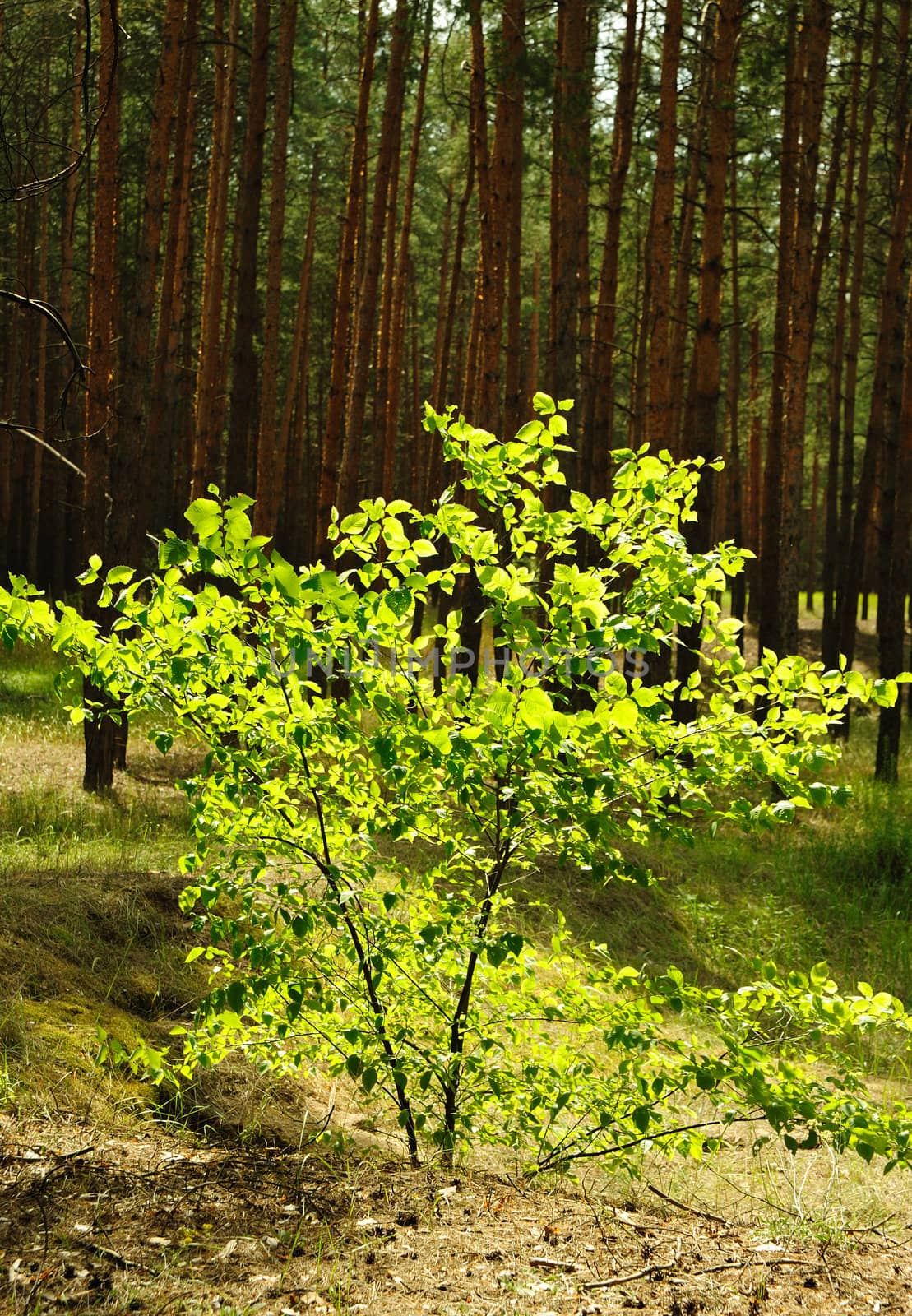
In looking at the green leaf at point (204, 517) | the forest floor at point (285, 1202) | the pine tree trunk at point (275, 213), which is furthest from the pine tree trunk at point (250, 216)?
the green leaf at point (204, 517)

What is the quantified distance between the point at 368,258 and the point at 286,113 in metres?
1.75

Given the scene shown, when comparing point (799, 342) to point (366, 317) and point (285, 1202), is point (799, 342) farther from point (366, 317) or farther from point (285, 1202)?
point (285, 1202)

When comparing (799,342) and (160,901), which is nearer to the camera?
(160,901)

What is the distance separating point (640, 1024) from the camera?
3.45 m

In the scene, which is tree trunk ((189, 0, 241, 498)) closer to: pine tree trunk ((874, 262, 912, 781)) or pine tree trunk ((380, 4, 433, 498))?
pine tree trunk ((380, 4, 433, 498))

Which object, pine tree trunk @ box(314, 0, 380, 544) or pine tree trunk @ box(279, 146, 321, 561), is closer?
pine tree trunk @ box(314, 0, 380, 544)

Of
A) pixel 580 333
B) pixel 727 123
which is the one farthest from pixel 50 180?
pixel 580 333

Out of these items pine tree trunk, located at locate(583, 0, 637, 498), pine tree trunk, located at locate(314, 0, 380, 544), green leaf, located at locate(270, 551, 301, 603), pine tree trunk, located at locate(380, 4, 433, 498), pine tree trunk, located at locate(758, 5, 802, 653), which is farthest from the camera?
pine tree trunk, located at locate(380, 4, 433, 498)

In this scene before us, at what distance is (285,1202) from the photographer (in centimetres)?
350

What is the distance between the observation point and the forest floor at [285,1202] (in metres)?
2.97

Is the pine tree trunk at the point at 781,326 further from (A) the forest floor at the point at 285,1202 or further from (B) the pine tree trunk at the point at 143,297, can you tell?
(A) the forest floor at the point at 285,1202

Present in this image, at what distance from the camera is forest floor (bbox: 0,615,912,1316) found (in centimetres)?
297

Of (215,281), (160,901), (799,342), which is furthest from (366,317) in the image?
(160,901)

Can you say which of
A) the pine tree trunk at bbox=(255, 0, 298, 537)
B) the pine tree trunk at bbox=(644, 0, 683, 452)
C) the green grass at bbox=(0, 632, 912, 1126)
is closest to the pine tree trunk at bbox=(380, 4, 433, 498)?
the pine tree trunk at bbox=(255, 0, 298, 537)
